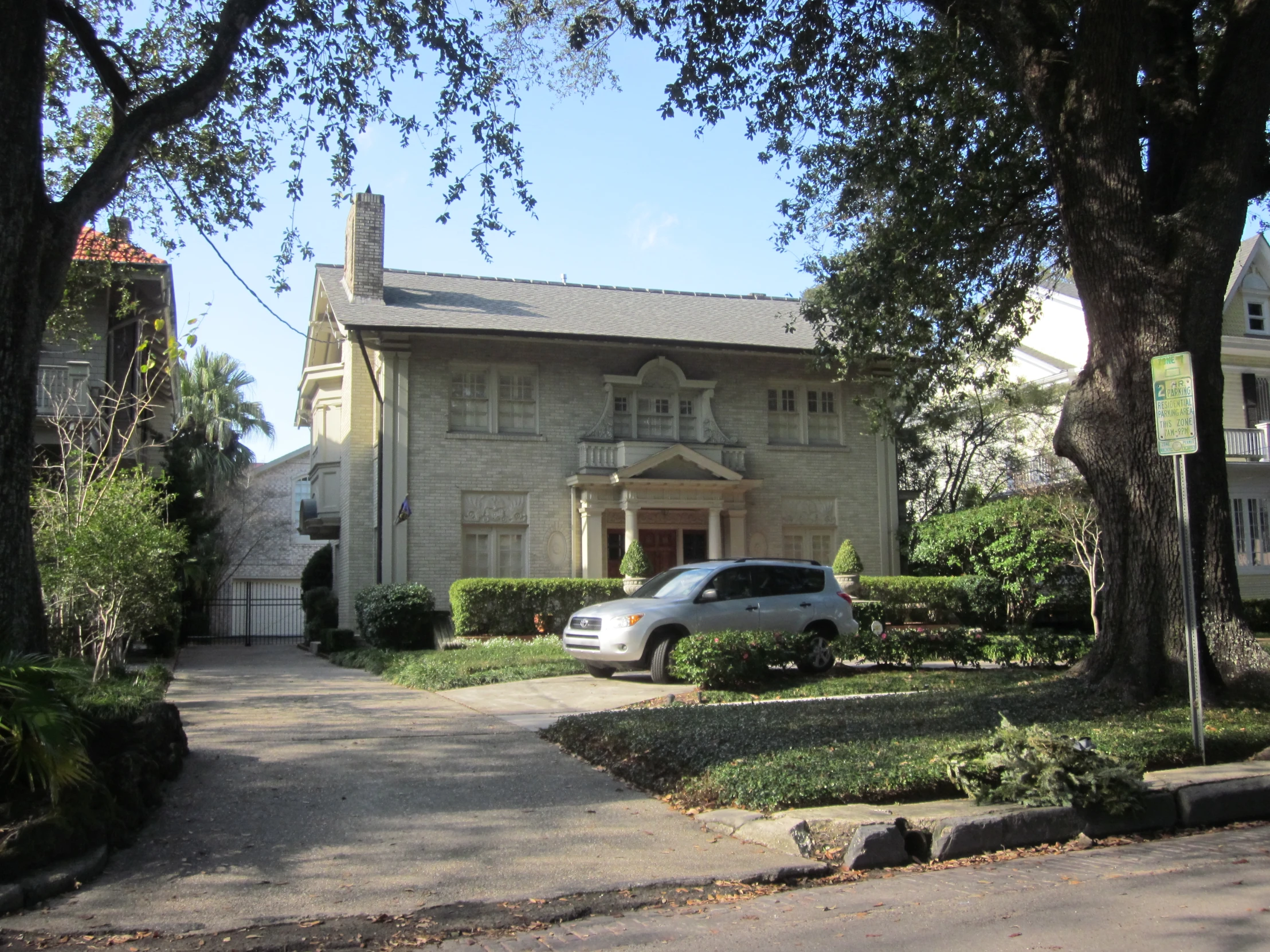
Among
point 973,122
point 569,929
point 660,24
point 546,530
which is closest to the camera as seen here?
point 569,929

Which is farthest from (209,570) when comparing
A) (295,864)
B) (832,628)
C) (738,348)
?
(295,864)

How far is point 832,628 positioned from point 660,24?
27.7ft

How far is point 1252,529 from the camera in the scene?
29.4 metres

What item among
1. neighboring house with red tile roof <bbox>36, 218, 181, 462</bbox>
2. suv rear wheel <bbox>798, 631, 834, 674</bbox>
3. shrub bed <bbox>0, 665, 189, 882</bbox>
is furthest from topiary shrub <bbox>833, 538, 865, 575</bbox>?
shrub bed <bbox>0, 665, 189, 882</bbox>

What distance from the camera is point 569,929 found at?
16.5ft

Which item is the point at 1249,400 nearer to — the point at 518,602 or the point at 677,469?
the point at 677,469

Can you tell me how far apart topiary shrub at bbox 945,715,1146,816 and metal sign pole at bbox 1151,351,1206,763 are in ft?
4.55

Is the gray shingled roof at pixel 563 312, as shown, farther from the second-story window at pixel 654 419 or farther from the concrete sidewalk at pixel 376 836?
the concrete sidewalk at pixel 376 836

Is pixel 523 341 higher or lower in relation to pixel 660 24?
lower

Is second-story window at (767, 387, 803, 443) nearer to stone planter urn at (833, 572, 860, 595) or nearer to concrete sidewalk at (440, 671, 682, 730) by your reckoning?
stone planter urn at (833, 572, 860, 595)

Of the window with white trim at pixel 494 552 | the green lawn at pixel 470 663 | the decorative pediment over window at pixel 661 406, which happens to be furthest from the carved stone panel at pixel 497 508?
the green lawn at pixel 470 663

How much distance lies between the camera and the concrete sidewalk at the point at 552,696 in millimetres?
11625

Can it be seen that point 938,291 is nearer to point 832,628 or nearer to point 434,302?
point 832,628

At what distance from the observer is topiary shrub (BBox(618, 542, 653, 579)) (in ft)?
71.0
